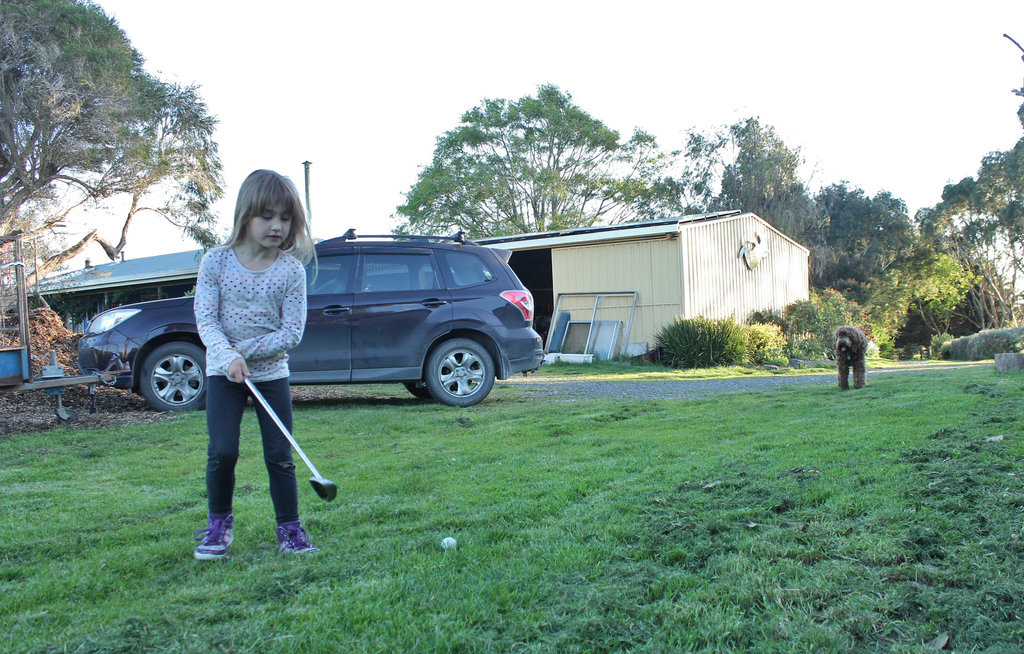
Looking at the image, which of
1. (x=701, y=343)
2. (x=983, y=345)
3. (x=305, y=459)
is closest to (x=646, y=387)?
(x=701, y=343)

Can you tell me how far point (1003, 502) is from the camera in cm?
314

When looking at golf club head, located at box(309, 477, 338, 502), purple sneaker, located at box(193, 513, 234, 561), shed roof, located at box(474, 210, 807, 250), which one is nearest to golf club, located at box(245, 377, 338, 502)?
golf club head, located at box(309, 477, 338, 502)

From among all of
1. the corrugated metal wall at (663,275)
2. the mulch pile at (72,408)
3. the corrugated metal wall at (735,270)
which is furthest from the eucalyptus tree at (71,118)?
the corrugated metal wall at (735,270)

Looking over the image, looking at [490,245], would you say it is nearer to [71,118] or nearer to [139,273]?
[71,118]

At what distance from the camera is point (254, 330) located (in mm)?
3232

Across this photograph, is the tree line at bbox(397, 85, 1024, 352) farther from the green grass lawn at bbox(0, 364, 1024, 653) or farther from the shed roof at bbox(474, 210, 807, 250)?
the green grass lawn at bbox(0, 364, 1024, 653)

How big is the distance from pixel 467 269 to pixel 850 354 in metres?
4.53

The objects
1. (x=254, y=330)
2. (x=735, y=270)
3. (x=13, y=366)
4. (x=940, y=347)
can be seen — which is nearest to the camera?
(x=254, y=330)

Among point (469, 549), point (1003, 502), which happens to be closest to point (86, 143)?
point (469, 549)

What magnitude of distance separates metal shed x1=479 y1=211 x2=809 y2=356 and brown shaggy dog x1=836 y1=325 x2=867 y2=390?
722 cm

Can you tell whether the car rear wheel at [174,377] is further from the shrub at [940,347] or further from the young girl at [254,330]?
the shrub at [940,347]

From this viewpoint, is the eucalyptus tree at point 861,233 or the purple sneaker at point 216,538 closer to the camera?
the purple sneaker at point 216,538

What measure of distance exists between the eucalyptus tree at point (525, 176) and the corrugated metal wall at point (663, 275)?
771 inches

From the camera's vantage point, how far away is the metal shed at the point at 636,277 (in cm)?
1645
